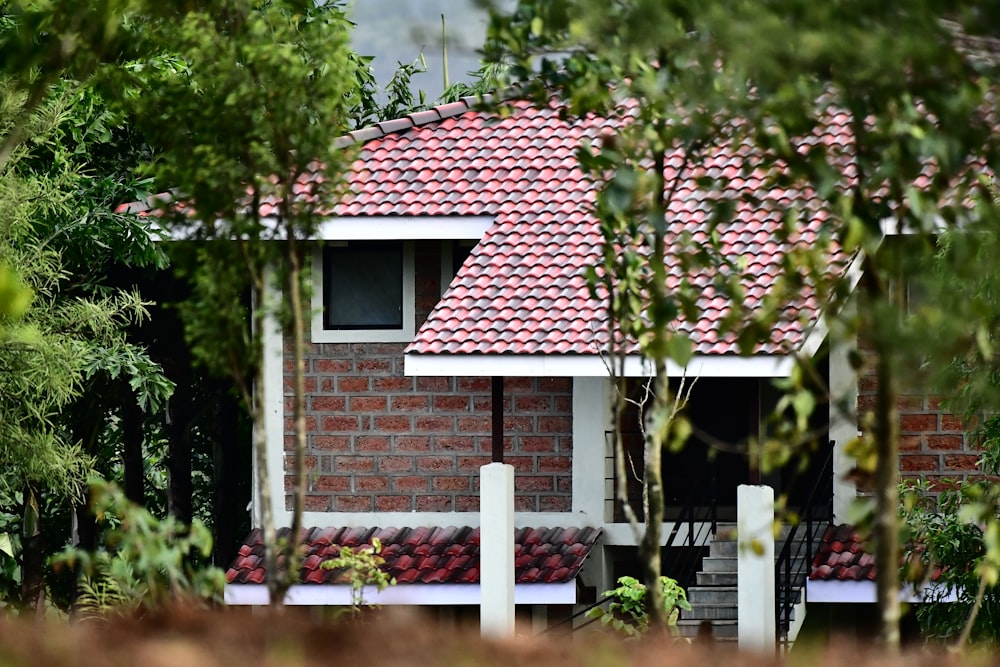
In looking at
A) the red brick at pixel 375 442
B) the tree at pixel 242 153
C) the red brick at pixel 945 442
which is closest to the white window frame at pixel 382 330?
the red brick at pixel 375 442

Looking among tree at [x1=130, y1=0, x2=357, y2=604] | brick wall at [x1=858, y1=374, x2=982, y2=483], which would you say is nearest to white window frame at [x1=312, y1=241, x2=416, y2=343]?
brick wall at [x1=858, y1=374, x2=982, y2=483]

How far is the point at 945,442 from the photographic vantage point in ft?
52.3

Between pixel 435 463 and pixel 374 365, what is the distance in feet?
3.92

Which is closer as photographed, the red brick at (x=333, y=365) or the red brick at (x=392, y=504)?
the red brick at (x=392, y=504)

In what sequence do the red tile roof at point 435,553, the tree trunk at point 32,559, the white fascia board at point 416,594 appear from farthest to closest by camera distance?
the tree trunk at point 32,559
the red tile roof at point 435,553
the white fascia board at point 416,594

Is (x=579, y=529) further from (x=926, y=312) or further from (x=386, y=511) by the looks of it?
(x=926, y=312)

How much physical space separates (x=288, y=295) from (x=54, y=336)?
40.7 ft

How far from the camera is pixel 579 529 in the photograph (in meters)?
16.2

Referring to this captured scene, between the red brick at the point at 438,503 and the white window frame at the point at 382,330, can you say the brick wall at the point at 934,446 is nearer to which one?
the red brick at the point at 438,503

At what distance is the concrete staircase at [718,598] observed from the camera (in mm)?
14953

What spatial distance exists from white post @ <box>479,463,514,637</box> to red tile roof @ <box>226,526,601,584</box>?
900mm

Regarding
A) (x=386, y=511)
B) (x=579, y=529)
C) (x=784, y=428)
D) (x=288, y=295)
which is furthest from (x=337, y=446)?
(x=784, y=428)

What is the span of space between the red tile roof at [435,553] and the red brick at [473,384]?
1440mm

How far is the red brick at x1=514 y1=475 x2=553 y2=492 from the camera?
1639cm
